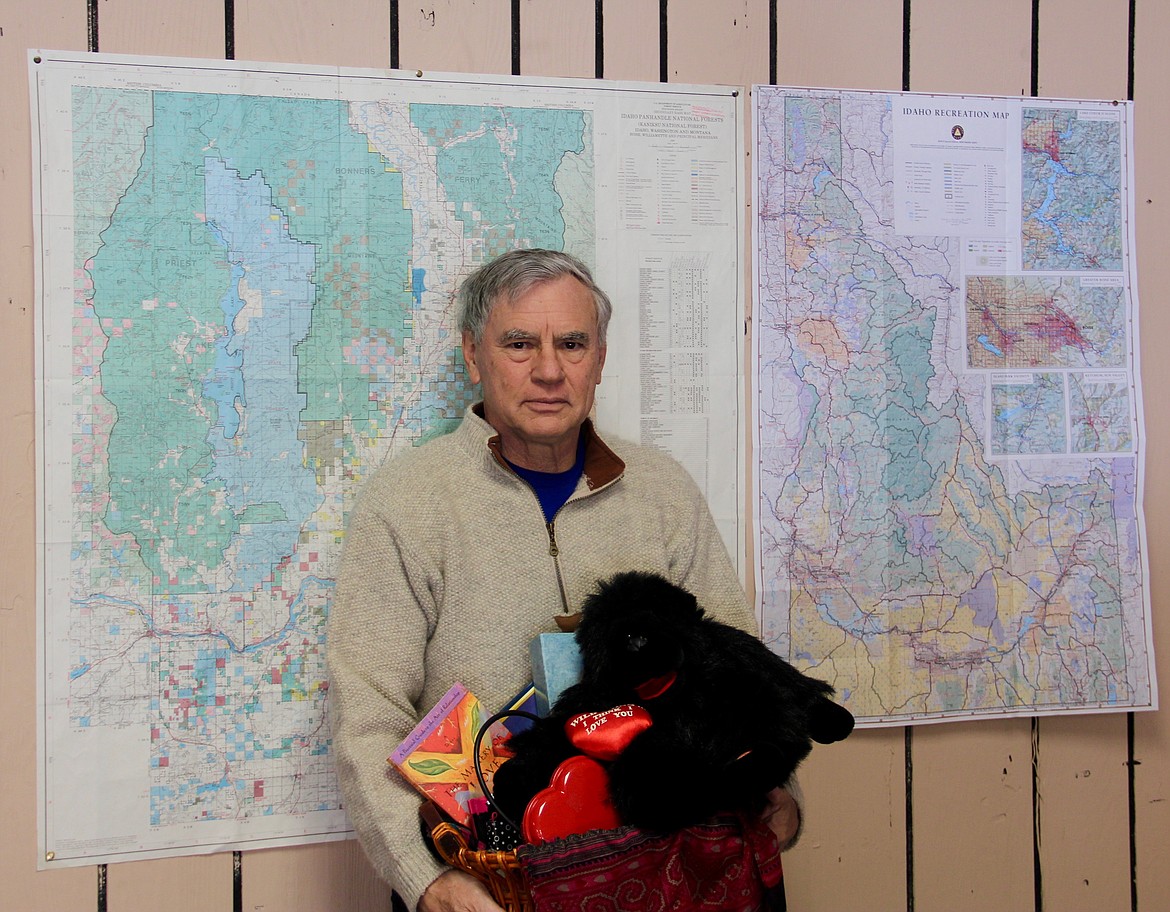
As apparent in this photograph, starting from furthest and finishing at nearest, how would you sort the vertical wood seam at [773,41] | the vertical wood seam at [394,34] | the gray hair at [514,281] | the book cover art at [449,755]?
1. the vertical wood seam at [773,41]
2. the vertical wood seam at [394,34]
3. the gray hair at [514,281]
4. the book cover art at [449,755]

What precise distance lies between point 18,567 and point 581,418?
2.93ft

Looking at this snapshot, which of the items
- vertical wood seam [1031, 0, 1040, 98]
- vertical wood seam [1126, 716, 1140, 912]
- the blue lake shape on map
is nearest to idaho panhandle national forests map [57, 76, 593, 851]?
the blue lake shape on map

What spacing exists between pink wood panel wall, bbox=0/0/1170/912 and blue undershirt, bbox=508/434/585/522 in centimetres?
66

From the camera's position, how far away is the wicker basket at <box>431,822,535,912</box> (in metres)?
0.95

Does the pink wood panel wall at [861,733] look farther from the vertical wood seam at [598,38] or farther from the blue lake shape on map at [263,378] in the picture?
the blue lake shape on map at [263,378]

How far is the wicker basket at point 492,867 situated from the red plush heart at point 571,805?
0.13ft

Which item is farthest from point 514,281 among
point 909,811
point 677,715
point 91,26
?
point 909,811

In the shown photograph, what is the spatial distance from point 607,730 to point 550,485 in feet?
1.44

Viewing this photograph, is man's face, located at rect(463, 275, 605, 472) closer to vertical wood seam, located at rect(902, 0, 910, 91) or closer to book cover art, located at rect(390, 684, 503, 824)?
book cover art, located at rect(390, 684, 503, 824)

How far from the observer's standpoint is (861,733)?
5.18 feet

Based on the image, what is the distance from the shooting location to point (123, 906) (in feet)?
4.48

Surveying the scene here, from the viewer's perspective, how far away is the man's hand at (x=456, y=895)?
1.02 meters

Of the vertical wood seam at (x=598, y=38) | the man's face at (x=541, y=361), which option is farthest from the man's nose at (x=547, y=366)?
the vertical wood seam at (x=598, y=38)

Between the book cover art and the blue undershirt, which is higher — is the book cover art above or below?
below
